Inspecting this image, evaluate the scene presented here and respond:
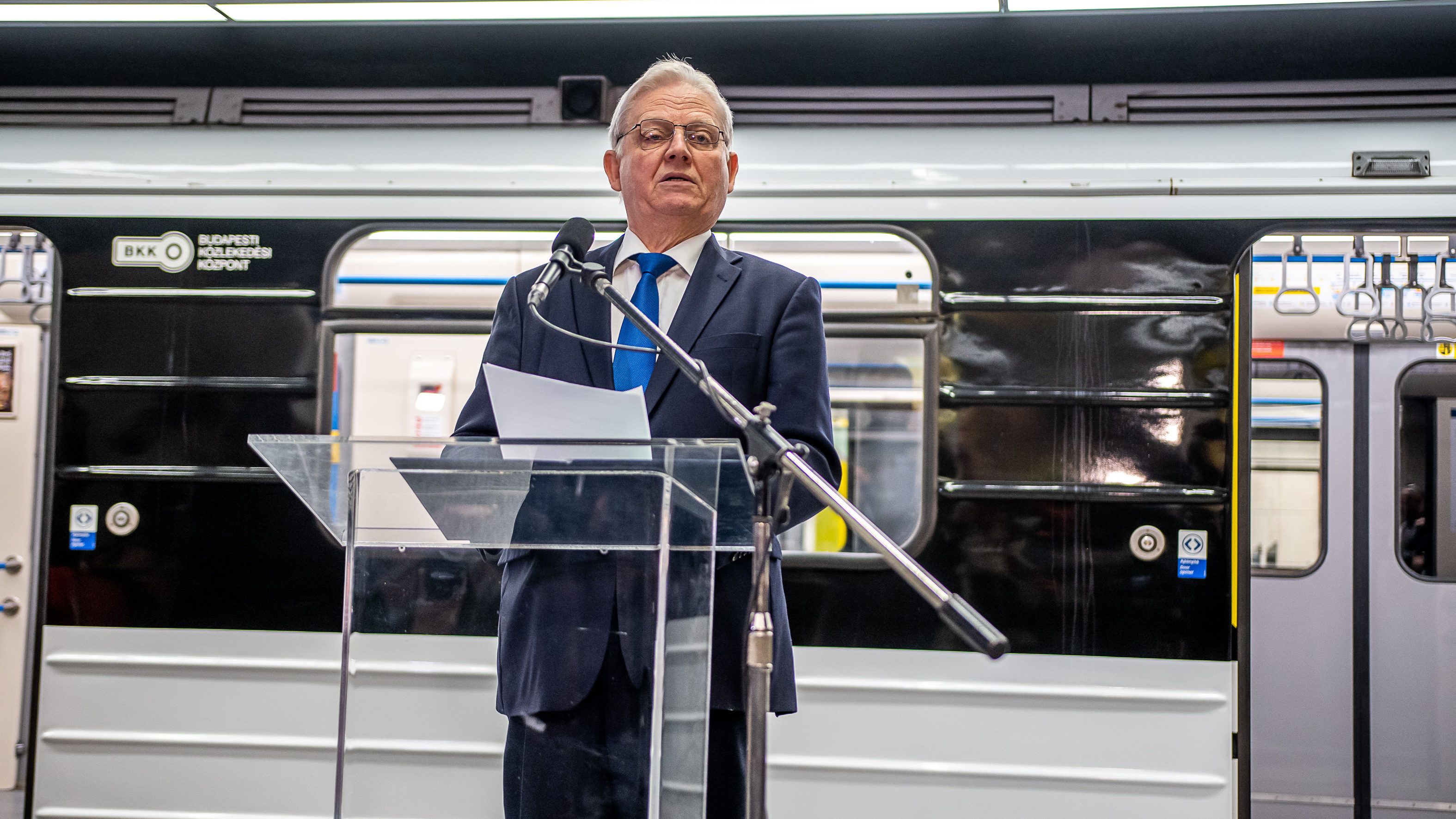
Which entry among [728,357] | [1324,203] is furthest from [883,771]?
[1324,203]

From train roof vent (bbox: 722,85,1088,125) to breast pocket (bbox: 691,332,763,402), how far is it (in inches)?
63.9

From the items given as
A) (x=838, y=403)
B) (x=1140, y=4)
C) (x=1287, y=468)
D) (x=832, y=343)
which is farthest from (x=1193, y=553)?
(x=1287, y=468)

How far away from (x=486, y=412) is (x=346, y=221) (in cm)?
179

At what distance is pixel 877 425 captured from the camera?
4.29 metres

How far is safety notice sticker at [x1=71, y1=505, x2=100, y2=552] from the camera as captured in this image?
3270 millimetres

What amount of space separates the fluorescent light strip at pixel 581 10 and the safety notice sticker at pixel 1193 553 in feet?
4.77

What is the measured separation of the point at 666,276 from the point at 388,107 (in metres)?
1.79

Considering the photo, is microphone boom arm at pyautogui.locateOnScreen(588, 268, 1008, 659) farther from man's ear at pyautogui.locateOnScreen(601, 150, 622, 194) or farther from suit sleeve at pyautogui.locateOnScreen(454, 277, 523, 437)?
man's ear at pyautogui.locateOnScreen(601, 150, 622, 194)

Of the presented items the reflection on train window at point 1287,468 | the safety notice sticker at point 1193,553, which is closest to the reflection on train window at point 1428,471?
the reflection on train window at point 1287,468

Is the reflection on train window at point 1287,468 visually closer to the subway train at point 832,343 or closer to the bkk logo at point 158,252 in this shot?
the subway train at point 832,343

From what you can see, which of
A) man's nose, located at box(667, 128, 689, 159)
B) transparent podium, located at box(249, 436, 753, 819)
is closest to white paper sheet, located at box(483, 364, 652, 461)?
transparent podium, located at box(249, 436, 753, 819)

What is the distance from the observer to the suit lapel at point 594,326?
1.76m

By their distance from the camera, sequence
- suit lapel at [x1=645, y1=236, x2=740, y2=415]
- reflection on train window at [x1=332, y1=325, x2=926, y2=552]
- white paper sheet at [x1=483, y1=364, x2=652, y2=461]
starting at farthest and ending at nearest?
reflection on train window at [x1=332, y1=325, x2=926, y2=552], suit lapel at [x1=645, y1=236, x2=740, y2=415], white paper sheet at [x1=483, y1=364, x2=652, y2=461]

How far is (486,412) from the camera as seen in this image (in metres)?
1.73
